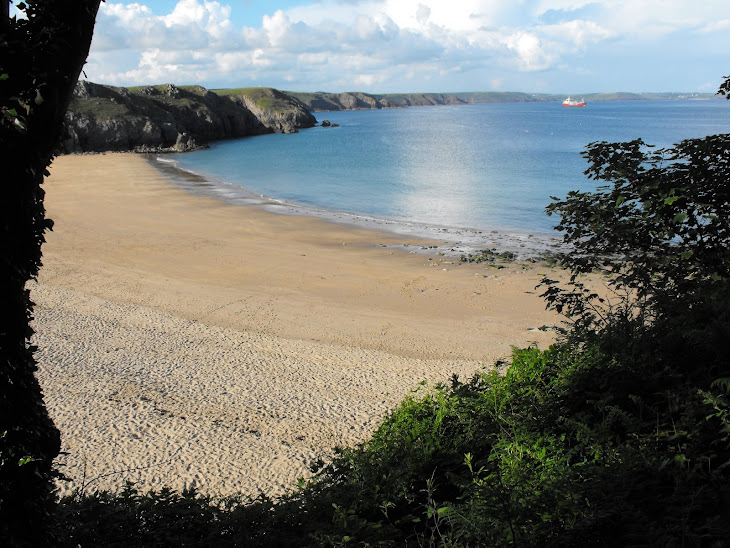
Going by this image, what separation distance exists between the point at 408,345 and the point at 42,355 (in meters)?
6.66

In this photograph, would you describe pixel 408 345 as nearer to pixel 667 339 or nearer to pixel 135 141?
pixel 667 339

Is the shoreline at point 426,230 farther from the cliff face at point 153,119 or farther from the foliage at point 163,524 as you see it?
the cliff face at point 153,119

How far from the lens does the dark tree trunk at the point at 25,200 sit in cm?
306

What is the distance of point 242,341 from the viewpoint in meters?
11.4

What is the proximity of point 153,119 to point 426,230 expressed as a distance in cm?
5743

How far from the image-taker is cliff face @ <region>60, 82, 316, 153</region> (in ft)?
208

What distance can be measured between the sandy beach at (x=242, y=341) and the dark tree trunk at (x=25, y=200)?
7.66 feet

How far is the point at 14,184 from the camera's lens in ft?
10.2

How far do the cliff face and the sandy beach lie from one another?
119 feet

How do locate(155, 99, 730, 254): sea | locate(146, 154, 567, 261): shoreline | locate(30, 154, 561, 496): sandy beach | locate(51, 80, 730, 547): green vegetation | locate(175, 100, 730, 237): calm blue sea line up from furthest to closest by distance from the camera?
locate(175, 100, 730, 237): calm blue sea < locate(155, 99, 730, 254): sea < locate(146, 154, 567, 261): shoreline < locate(30, 154, 561, 496): sandy beach < locate(51, 80, 730, 547): green vegetation

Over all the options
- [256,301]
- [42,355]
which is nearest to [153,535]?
[42,355]

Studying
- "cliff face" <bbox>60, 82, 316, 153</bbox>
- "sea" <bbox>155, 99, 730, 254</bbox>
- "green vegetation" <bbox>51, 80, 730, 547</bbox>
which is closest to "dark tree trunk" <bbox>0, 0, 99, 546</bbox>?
"green vegetation" <bbox>51, 80, 730, 547</bbox>

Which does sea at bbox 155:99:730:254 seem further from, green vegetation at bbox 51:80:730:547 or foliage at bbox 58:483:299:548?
foliage at bbox 58:483:299:548

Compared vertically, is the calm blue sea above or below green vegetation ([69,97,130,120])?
below
